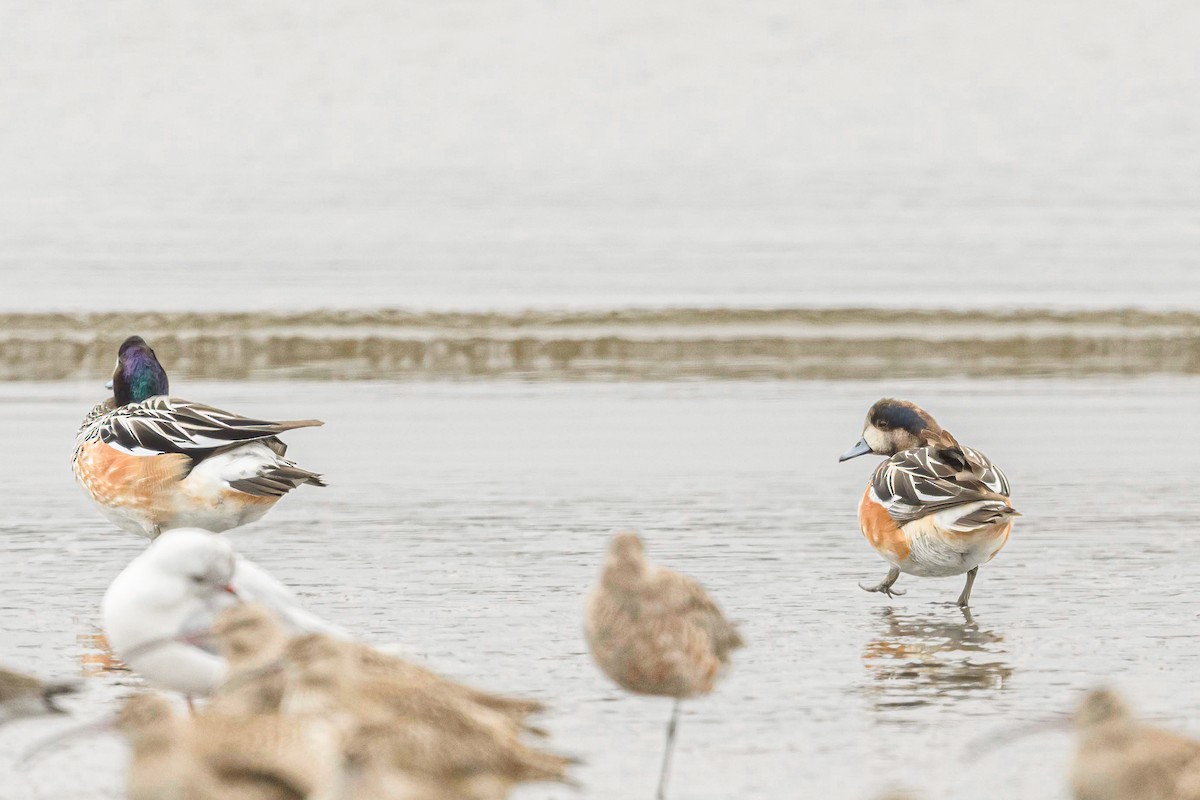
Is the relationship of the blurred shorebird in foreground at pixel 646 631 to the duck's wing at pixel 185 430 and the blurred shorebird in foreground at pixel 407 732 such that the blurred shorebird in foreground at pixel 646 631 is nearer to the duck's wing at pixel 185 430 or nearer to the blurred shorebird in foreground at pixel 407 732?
the blurred shorebird in foreground at pixel 407 732

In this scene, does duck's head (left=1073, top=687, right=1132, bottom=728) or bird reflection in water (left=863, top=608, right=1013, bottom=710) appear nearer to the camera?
duck's head (left=1073, top=687, right=1132, bottom=728)

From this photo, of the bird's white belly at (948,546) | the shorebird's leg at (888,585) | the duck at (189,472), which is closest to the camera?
the bird's white belly at (948,546)

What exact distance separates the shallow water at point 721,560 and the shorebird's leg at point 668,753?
0.05 meters

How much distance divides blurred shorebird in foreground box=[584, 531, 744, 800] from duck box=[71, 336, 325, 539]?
3.03 m

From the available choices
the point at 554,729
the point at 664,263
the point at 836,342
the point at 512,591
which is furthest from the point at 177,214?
the point at 554,729

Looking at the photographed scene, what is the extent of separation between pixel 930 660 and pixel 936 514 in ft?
3.62

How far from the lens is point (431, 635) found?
24.2 feet

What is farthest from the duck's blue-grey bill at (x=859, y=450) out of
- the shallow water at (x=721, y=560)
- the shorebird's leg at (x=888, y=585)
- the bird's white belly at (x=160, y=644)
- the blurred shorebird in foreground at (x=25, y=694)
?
the blurred shorebird in foreground at (x=25, y=694)

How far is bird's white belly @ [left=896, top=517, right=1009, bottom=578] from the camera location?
7.93m

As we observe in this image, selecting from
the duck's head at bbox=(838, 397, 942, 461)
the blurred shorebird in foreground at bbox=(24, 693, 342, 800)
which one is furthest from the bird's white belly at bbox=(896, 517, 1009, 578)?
the blurred shorebird in foreground at bbox=(24, 693, 342, 800)

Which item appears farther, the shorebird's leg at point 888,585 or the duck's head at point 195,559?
the shorebird's leg at point 888,585

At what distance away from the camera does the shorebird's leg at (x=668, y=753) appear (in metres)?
5.47

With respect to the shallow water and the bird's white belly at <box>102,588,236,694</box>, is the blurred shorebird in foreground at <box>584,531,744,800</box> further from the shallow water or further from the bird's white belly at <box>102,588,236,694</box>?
the bird's white belly at <box>102,588,236,694</box>

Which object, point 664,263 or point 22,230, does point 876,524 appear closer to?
point 664,263
